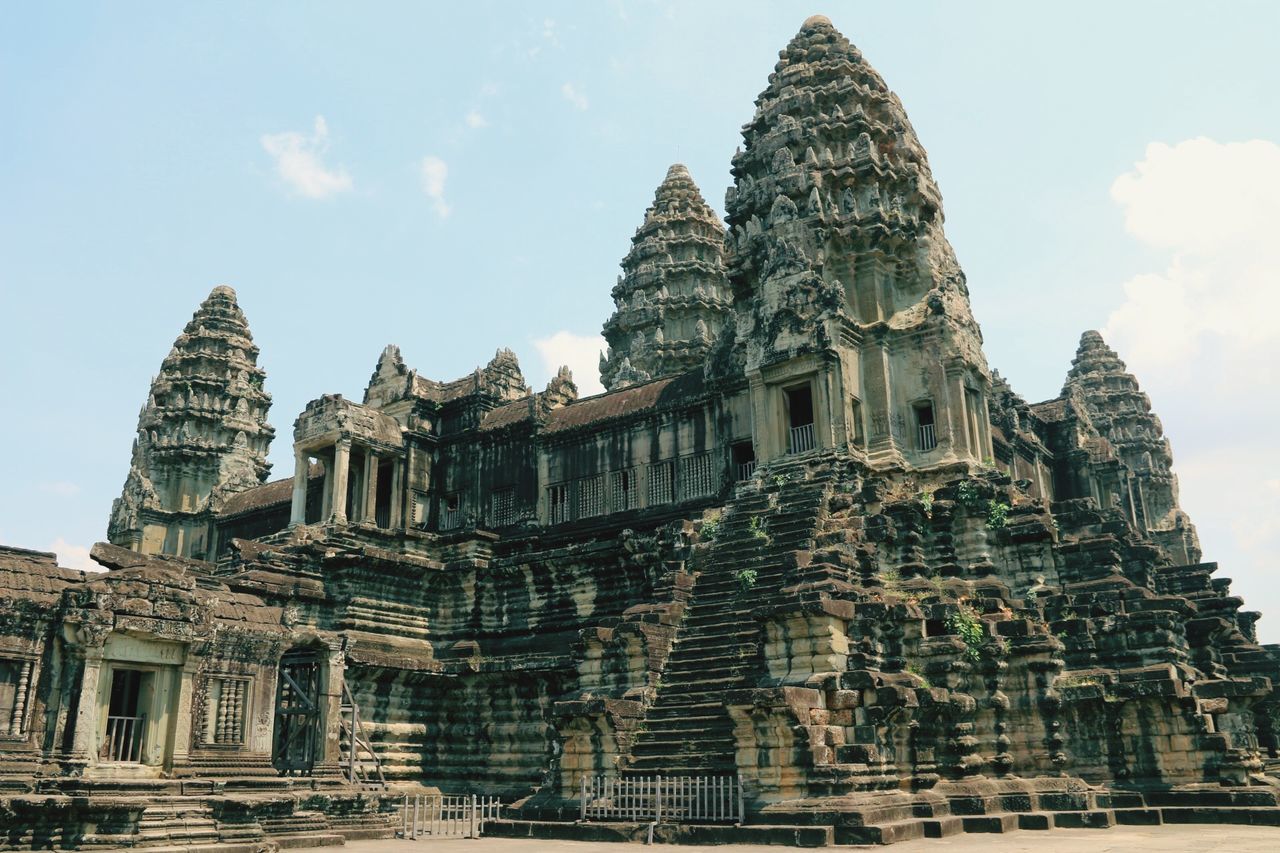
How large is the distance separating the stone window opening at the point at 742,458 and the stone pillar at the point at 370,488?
12.0 m

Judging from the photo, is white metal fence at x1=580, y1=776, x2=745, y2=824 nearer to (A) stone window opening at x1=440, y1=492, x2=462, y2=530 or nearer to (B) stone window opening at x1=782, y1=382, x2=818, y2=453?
(B) stone window opening at x1=782, y1=382, x2=818, y2=453

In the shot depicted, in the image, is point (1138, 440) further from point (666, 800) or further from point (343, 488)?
point (666, 800)

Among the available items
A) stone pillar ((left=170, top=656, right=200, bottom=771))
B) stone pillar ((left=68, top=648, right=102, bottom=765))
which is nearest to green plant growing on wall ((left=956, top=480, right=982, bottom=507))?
stone pillar ((left=170, top=656, right=200, bottom=771))

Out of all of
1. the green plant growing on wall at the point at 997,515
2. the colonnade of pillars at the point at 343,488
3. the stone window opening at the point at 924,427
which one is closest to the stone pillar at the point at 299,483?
the colonnade of pillars at the point at 343,488

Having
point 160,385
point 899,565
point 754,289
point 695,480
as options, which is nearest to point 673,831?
point 899,565

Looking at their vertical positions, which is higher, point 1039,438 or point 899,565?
point 1039,438

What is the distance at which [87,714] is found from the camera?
16141mm

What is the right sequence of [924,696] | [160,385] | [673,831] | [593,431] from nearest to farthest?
1. [673,831]
2. [924,696]
3. [593,431]
4. [160,385]

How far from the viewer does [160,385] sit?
45.8m

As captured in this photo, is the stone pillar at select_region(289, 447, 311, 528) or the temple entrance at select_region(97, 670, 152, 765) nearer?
the temple entrance at select_region(97, 670, 152, 765)

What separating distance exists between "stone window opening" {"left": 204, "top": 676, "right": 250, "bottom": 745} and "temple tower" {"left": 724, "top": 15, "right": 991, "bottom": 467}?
12896 mm

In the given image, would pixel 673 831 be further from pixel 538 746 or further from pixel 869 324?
pixel 869 324

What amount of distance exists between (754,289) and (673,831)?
610 inches

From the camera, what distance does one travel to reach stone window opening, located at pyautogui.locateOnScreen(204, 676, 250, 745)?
18.3 metres
